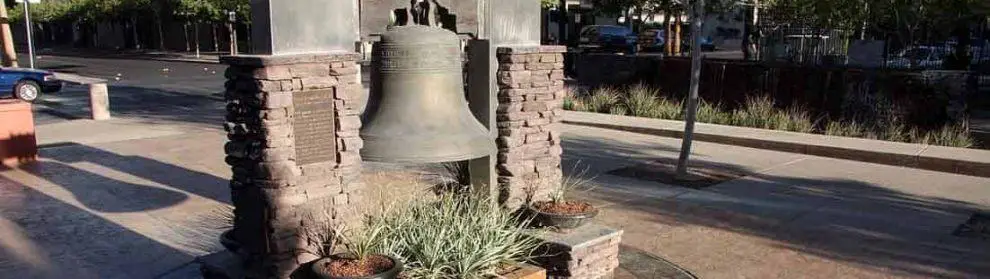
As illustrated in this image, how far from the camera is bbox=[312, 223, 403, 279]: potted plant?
3.91 meters

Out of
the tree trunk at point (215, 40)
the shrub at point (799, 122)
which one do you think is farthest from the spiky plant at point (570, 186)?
the tree trunk at point (215, 40)

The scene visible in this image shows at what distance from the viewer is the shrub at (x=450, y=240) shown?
4.32 meters

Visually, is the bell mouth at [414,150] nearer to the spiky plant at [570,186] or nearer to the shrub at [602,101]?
the spiky plant at [570,186]

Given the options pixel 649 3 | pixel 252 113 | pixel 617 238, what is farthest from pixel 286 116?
pixel 649 3

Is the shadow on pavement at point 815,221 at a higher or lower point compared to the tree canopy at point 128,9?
lower

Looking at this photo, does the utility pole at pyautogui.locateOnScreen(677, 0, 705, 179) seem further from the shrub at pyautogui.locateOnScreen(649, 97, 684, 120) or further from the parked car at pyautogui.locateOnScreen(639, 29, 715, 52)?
the parked car at pyautogui.locateOnScreen(639, 29, 715, 52)

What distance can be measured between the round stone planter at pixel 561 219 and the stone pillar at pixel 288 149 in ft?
4.17

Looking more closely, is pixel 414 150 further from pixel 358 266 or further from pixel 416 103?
pixel 358 266

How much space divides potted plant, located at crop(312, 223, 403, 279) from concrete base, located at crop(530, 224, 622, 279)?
3.82ft

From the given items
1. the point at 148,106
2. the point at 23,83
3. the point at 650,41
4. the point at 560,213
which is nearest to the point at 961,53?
the point at 560,213

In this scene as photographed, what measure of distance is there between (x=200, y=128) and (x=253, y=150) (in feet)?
34.1

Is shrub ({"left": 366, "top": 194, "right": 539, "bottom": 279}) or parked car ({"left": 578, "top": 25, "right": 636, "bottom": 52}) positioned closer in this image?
shrub ({"left": 366, "top": 194, "right": 539, "bottom": 279})

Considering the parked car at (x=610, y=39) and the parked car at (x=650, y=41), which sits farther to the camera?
the parked car at (x=650, y=41)

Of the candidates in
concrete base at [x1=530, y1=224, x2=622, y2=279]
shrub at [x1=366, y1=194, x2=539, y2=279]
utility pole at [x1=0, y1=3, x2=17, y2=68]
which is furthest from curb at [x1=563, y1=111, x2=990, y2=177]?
utility pole at [x1=0, y1=3, x2=17, y2=68]
